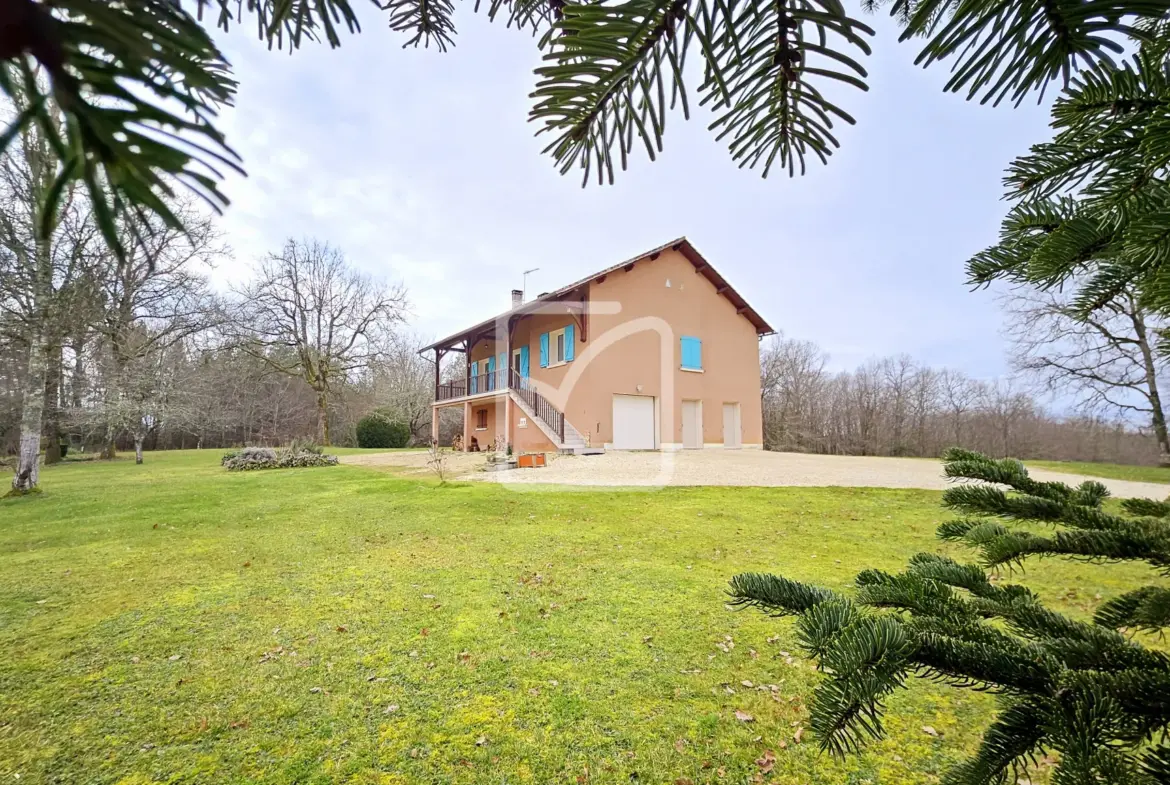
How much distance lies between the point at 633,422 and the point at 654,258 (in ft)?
17.1

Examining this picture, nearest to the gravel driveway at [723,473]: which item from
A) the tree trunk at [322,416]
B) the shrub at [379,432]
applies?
the tree trunk at [322,416]

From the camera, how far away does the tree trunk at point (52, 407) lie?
30.5ft

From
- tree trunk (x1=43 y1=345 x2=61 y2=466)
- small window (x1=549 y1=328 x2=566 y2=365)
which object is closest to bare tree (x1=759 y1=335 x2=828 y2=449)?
small window (x1=549 y1=328 x2=566 y2=365)

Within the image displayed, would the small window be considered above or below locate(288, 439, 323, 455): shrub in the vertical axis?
above

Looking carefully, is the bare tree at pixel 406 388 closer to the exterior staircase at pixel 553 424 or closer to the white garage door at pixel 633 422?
the exterior staircase at pixel 553 424

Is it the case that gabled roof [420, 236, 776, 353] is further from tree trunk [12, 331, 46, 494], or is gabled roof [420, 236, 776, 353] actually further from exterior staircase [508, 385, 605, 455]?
tree trunk [12, 331, 46, 494]

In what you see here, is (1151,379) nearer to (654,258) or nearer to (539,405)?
(539,405)

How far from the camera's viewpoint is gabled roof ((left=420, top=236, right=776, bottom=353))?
13.9 metres

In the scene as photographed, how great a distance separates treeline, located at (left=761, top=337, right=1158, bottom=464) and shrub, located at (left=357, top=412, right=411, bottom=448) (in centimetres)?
2036

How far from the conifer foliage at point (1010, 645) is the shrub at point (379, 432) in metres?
27.2

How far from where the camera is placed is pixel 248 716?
2430mm

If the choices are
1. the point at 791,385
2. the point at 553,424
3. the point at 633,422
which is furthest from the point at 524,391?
the point at 791,385

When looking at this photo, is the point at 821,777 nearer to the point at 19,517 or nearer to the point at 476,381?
the point at 19,517

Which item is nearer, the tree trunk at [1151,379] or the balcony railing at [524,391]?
the tree trunk at [1151,379]
